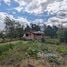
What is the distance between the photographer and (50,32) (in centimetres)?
7069

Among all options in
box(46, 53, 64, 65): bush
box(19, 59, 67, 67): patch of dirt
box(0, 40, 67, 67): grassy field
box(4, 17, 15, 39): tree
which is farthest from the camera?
box(4, 17, 15, 39): tree

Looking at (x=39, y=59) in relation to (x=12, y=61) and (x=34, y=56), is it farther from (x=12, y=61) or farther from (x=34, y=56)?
(x=12, y=61)

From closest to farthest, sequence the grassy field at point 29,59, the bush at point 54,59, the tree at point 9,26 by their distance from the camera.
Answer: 1. the grassy field at point 29,59
2. the bush at point 54,59
3. the tree at point 9,26

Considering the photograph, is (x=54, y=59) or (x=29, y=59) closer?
(x=29, y=59)

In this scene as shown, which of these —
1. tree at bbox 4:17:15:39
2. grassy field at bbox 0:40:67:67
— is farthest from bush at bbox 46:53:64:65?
tree at bbox 4:17:15:39

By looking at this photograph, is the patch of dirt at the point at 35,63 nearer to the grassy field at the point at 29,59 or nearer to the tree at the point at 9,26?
the grassy field at the point at 29,59

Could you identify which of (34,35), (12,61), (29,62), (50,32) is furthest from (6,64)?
(50,32)

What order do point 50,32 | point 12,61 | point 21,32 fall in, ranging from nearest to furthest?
point 12,61 < point 21,32 < point 50,32

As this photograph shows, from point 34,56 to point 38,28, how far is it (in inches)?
1971

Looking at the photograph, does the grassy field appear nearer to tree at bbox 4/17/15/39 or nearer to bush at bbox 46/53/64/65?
bush at bbox 46/53/64/65

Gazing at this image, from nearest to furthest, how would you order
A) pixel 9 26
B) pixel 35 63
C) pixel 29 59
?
pixel 35 63 → pixel 29 59 → pixel 9 26

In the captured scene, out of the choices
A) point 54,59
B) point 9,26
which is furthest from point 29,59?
point 9,26

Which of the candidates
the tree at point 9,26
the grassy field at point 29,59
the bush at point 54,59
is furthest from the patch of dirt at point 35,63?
the tree at point 9,26

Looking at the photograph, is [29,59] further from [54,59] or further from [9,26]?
[9,26]
